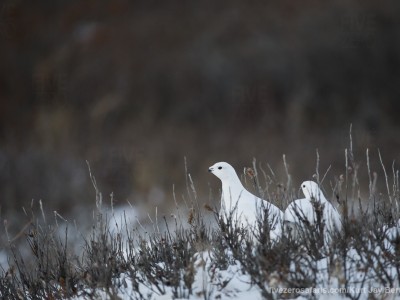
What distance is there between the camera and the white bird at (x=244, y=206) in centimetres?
514

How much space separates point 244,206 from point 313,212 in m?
0.89

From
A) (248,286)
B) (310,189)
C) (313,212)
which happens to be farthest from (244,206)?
(248,286)

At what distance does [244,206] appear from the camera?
5.65 m

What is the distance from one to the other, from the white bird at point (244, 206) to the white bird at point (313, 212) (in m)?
0.11

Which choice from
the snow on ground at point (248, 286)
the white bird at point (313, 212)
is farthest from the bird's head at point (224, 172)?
the snow on ground at point (248, 286)

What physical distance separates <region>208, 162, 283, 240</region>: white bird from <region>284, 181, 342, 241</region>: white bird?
11 cm

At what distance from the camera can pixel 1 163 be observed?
24.2 m

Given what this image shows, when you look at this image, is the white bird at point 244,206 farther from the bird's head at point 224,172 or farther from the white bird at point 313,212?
the white bird at point 313,212

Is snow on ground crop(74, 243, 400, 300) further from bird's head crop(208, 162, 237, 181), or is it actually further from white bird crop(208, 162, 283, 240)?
bird's head crop(208, 162, 237, 181)

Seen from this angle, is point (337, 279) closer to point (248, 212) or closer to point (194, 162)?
point (248, 212)

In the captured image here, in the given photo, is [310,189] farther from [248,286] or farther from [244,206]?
[248,286]

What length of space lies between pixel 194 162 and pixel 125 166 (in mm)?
2322

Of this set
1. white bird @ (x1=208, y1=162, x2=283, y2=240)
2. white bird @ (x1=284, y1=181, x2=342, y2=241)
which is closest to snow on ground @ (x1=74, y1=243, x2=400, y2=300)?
white bird @ (x1=284, y1=181, x2=342, y2=241)

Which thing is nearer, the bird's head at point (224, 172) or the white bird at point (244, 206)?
the white bird at point (244, 206)
